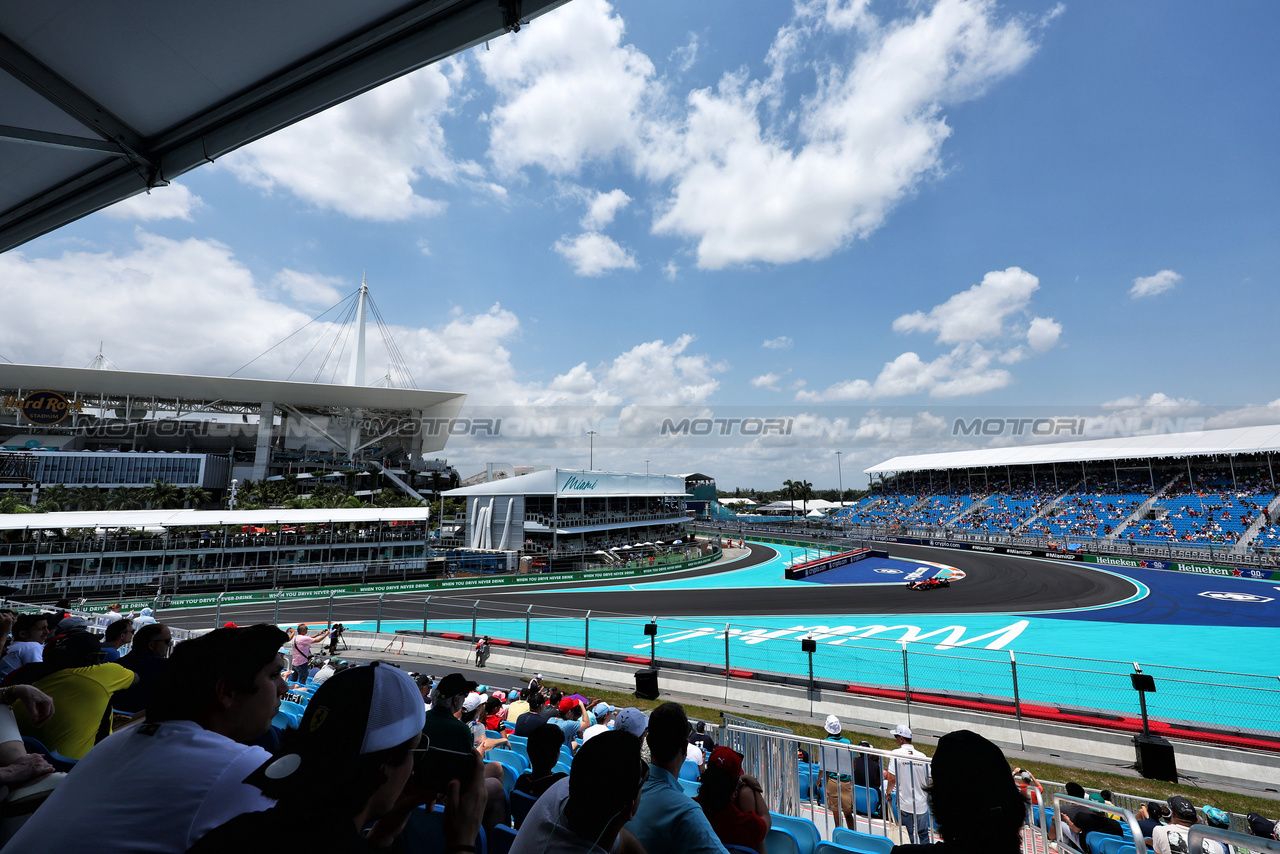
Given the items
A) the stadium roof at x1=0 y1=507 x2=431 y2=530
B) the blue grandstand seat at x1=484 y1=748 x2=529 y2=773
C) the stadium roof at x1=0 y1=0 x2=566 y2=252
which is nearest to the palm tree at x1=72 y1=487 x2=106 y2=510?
the stadium roof at x1=0 y1=507 x2=431 y2=530

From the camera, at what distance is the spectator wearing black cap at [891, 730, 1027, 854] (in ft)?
5.64

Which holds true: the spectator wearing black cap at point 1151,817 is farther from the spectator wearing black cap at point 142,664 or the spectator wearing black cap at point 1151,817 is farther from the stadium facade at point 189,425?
the stadium facade at point 189,425

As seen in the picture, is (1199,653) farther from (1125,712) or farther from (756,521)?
(756,521)

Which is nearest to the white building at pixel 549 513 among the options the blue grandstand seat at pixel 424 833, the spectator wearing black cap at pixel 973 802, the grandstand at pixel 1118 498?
the grandstand at pixel 1118 498

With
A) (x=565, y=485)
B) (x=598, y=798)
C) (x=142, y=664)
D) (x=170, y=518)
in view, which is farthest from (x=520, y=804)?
(x=565, y=485)

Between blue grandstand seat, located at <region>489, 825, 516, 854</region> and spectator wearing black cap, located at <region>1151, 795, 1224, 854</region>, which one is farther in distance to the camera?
spectator wearing black cap, located at <region>1151, 795, 1224, 854</region>

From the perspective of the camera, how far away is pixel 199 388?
56312 mm

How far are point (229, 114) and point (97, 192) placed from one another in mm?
2221

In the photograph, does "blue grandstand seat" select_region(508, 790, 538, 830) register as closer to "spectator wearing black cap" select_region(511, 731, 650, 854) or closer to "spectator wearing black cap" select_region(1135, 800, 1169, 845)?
"spectator wearing black cap" select_region(511, 731, 650, 854)

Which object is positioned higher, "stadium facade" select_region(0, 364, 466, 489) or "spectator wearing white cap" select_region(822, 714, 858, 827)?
"stadium facade" select_region(0, 364, 466, 489)

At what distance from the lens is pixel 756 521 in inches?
2680

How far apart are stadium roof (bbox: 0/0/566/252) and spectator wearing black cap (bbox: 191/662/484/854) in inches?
186

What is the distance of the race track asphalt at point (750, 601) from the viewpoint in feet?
82.0

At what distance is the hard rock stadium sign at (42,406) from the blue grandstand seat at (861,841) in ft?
252
